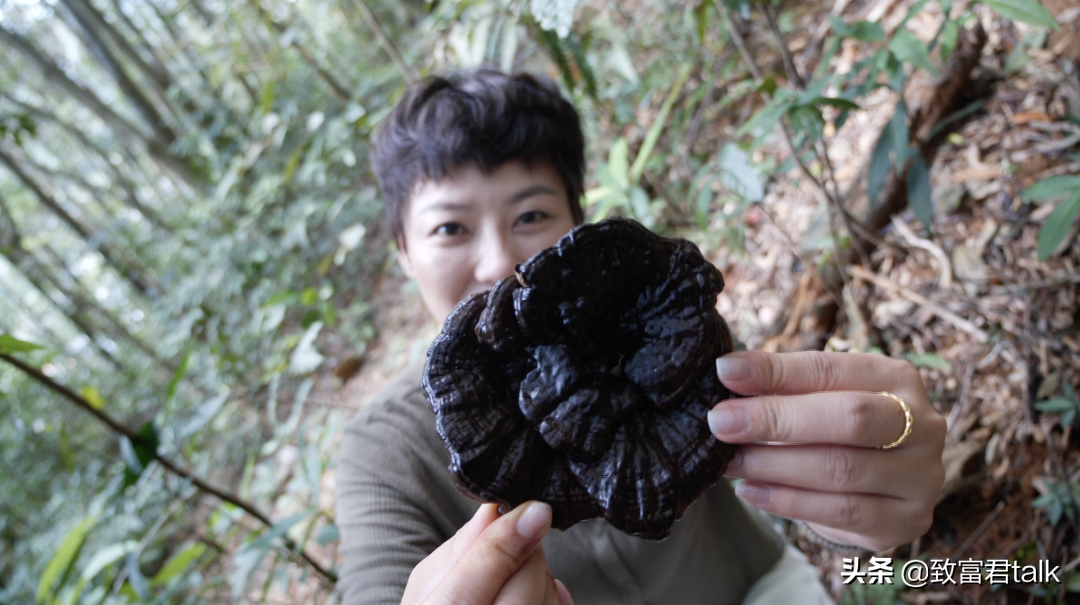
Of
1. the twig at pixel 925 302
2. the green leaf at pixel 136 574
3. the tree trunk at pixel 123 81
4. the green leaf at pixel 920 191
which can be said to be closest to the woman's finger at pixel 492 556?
the green leaf at pixel 136 574

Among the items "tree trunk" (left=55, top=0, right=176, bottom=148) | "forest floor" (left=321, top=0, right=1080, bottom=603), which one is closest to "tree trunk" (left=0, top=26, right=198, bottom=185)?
"tree trunk" (left=55, top=0, right=176, bottom=148)

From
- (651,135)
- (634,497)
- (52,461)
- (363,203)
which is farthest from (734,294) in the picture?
(52,461)

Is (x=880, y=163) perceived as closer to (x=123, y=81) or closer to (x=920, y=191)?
(x=920, y=191)

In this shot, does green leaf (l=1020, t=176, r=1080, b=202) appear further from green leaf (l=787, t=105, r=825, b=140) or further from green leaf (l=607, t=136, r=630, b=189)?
green leaf (l=607, t=136, r=630, b=189)

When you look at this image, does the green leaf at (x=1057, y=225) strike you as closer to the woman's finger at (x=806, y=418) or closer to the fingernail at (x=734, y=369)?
the woman's finger at (x=806, y=418)

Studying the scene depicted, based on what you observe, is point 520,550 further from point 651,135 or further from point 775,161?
point 775,161
